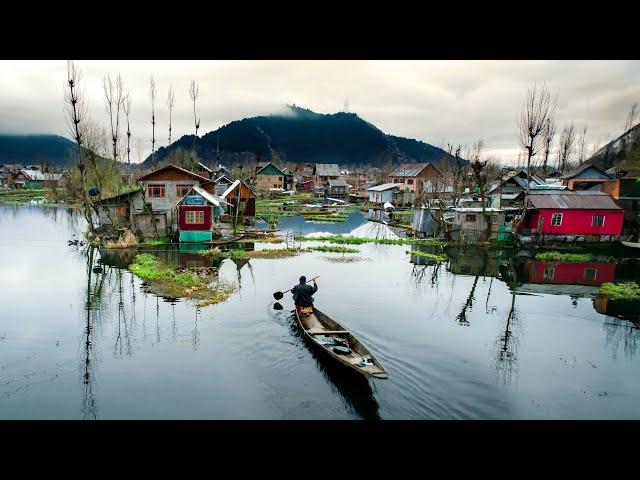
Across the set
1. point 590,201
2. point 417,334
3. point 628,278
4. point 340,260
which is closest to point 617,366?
point 417,334

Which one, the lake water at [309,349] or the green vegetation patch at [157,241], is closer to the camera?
the lake water at [309,349]

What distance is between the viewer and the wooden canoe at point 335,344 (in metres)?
10.1

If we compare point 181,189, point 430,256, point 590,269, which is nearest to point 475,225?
point 430,256

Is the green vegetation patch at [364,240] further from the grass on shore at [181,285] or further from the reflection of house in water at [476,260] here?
the grass on shore at [181,285]

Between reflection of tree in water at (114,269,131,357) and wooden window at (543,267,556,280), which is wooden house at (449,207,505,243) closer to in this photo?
wooden window at (543,267,556,280)

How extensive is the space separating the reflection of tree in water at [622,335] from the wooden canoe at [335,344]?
9.37m

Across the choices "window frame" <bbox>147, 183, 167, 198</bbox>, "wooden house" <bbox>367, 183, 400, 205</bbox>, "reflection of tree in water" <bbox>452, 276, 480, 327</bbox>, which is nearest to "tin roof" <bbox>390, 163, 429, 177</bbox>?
"wooden house" <bbox>367, 183, 400, 205</bbox>

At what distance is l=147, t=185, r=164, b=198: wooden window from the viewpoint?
113 feet

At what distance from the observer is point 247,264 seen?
2541cm

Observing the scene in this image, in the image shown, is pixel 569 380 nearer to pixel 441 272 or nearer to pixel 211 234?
pixel 441 272

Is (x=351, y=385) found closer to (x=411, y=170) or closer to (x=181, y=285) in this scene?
(x=181, y=285)

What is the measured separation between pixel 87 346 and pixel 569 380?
15.9 metres

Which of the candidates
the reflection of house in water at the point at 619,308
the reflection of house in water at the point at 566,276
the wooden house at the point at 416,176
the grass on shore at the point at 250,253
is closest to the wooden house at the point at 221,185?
the grass on shore at the point at 250,253

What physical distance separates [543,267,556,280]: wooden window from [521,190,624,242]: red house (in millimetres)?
8035
